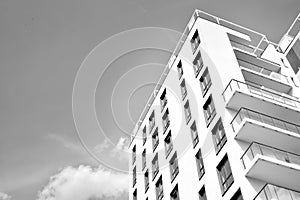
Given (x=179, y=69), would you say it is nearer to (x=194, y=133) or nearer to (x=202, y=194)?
(x=194, y=133)

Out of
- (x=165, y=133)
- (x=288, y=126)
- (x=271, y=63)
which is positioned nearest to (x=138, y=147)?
(x=165, y=133)

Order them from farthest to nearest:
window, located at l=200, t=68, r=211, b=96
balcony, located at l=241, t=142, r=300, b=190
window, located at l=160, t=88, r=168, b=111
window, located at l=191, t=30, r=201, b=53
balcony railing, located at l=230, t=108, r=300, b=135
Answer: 1. window, located at l=160, t=88, r=168, b=111
2. window, located at l=191, t=30, r=201, b=53
3. window, located at l=200, t=68, r=211, b=96
4. balcony railing, located at l=230, t=108, r=300, b=135
5. balcony, located at l=241, t=142, r=300, b=190

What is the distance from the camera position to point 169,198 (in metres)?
30.1

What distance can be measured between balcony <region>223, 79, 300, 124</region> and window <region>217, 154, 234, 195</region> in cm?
410

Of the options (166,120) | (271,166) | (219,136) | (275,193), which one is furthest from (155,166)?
(275,193)

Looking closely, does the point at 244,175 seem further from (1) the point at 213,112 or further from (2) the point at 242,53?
(2) the point at 242,53

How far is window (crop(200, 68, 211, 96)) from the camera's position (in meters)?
30.6

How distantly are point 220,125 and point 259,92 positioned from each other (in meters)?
5.09

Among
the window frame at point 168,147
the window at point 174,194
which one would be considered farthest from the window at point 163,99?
the window at point 174,194

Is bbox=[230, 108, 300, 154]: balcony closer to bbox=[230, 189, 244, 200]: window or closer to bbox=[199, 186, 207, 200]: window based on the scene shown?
bbox=[230, 189, 244, 200]: window

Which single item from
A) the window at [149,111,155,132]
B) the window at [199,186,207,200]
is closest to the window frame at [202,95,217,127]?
the window at [199,186,207,200]

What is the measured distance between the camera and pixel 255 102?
27062 mm

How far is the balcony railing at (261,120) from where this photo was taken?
25250 mm

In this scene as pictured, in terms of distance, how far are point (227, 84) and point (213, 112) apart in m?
2.20
